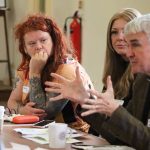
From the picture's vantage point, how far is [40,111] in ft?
7.34

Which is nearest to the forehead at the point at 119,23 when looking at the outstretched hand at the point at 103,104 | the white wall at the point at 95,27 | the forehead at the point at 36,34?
the forehead at the point at 36,34

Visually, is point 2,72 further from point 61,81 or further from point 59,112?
point 61,81

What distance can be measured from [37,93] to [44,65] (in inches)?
7.0

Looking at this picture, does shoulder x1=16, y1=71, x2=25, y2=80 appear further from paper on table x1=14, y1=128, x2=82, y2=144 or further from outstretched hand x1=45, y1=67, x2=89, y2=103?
outstretched hand x1=45, y1=67, x2=89, y2=103

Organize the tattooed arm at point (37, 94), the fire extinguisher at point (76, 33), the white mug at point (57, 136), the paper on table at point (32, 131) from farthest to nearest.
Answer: the fire extinguisher at point (76, 33) → the tattooed arm at point (37, 94) → the paper on table at point (32, 131) → the white mug at point (57, 136)

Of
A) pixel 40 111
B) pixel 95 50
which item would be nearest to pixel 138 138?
pixel 40 111


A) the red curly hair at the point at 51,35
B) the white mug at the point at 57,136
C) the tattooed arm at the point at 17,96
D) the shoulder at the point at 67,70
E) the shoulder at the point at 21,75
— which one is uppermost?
the red curly hair at the point at 51,35

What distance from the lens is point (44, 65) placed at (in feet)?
7.88

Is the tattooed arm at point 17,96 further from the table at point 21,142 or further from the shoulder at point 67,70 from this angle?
the table at point 21,142

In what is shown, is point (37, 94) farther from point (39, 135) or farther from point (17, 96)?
point (39, 135)

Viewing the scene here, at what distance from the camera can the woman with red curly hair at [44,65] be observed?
226cm

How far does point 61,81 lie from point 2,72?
5.15m

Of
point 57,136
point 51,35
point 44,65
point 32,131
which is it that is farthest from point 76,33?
point 57,136

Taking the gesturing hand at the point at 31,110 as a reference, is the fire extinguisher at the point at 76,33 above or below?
above
